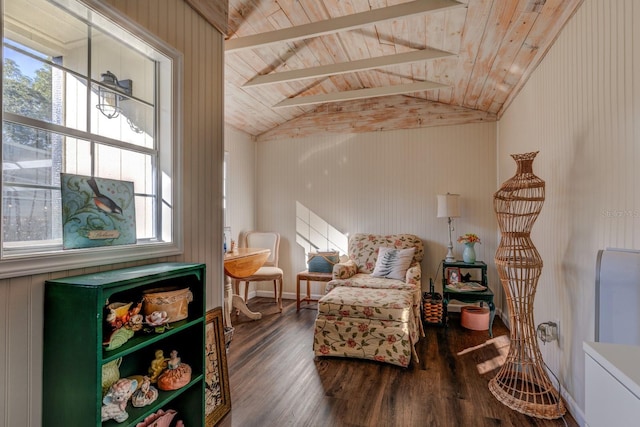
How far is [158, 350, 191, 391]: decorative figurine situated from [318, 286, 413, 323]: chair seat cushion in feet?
4.44

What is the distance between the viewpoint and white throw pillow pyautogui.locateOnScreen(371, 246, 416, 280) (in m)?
3.47

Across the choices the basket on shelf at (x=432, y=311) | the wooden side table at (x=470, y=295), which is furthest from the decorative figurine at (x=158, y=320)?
the basket on shelf at (x=432, y=311)

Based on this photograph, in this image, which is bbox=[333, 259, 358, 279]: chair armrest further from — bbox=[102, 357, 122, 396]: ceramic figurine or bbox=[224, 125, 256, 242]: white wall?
bbox=[102, 357, 122, 396]: ceramic figurine

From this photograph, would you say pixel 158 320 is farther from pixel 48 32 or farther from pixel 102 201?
pixel 48 32

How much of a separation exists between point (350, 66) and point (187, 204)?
6.74 feet

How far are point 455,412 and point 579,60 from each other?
2.18m

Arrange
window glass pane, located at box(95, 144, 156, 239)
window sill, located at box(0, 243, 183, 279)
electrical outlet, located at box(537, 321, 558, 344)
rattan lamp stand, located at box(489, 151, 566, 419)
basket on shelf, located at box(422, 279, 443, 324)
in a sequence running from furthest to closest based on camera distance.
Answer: basket on shelf, located at box(422, 279, 443, 324)
electrical outlet, located at box(537, 321, 558, 344)
rattan lamp stand, located at box(489, 151, 566, 419)
window glass pane, located at box(95, 144, 156, 239)
window sill, located at box(0, 243, 183, 279)

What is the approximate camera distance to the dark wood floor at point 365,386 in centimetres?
190

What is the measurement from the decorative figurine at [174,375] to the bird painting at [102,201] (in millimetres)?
754

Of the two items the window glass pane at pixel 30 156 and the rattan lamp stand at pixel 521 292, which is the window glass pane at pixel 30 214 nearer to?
the window glass pane at pixel 30 156

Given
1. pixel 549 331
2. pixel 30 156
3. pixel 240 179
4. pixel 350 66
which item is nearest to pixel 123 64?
pixel 30 156

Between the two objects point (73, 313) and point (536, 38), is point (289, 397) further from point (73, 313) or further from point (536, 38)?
point (536, 38)

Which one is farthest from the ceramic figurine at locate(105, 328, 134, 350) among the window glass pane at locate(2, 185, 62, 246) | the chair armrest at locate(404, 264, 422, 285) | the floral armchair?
the chair armrest at locate(404, 264, 422, 285)

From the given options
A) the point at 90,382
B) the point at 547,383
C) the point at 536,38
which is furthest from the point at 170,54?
the point at 547,383
